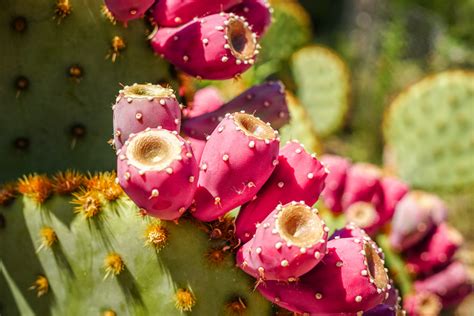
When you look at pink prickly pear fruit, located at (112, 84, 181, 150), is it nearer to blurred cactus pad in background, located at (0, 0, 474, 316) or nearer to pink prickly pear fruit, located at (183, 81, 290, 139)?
blurred cactus pad in background, located at (0, 0, 474, 316)

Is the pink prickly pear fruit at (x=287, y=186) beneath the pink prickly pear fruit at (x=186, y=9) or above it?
beneath

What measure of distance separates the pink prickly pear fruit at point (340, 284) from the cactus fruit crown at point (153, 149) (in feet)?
0.92

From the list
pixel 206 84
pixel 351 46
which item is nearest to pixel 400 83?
pixel 351 46

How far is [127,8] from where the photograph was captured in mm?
1349

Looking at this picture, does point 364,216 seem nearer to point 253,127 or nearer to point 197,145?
point 197,145

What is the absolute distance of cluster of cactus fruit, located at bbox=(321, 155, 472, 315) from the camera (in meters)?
2.31

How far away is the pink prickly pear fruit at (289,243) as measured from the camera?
1.05 metres

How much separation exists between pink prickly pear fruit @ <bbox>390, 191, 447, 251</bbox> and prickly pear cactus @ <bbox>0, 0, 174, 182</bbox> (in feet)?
3.62

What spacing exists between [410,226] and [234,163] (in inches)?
51.4

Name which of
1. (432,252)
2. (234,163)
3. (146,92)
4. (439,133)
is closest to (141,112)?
(146,92)

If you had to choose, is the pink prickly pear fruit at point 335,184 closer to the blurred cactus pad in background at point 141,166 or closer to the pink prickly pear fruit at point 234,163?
the blurred cactus pad in background at point 141,166

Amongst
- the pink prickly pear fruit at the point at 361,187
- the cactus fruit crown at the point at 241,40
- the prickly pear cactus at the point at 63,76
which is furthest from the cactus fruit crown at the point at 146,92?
the pink prickly pear fruit at the point at 361,187

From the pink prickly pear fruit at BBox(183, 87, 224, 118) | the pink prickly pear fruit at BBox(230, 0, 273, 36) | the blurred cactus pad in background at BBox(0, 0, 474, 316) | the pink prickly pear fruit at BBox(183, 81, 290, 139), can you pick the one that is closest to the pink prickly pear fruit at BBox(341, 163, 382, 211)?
the blurred cactus pad in background at BBox(0, 0, 474, 316)

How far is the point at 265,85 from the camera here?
1.56 metres
